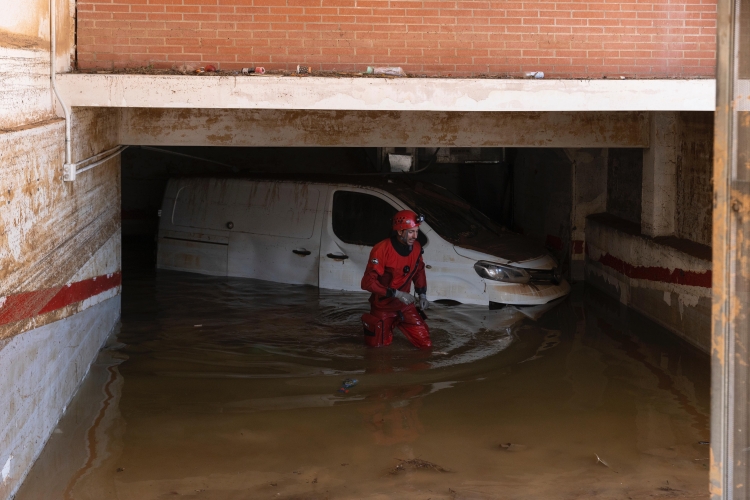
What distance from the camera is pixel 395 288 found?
8.10 m

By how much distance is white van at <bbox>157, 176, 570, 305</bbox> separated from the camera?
32.5 ft

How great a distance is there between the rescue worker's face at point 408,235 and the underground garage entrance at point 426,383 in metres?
1.17

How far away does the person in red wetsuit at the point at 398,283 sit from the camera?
313 inches

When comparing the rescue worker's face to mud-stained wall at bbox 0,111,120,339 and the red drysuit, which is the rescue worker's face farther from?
mud-stained wall at bbox 0,111,120,339

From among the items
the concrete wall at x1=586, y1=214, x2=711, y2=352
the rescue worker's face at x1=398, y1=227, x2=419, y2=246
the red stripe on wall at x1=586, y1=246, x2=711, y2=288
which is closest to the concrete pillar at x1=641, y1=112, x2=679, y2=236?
the concrete wall at x1=586, y1=214, x2=711, y2=352

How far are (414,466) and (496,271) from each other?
4668 mm

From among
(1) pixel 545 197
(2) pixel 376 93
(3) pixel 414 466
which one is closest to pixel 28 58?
(2) pixel 376 93

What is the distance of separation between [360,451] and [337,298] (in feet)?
15.2

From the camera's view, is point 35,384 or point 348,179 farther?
point 348,179

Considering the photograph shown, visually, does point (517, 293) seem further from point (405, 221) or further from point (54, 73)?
point (54, 73)

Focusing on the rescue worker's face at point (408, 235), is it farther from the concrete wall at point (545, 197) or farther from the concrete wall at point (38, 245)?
the concrete wall at point (545, 197)

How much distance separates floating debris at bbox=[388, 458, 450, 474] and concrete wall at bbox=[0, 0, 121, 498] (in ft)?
8.17

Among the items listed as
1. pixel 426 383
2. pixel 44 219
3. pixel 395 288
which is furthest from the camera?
pixel 395 288

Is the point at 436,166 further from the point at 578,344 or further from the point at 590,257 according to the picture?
the point at 578,344
